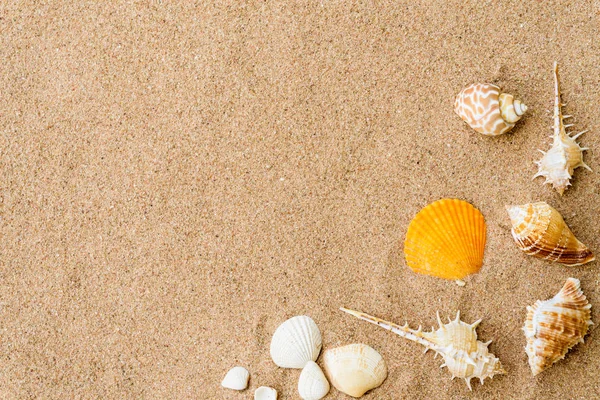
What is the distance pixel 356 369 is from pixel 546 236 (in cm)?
90

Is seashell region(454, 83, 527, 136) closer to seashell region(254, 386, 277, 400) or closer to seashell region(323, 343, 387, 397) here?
seashell region(323, 343, 387, 397)

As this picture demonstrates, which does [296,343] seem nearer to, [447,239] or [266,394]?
[266,394]

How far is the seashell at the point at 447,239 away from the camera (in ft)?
7.16

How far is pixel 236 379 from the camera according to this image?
87.3 inches

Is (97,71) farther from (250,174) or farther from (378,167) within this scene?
(378,167)

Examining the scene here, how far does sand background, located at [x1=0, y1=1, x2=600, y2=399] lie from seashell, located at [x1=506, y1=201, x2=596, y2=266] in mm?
82

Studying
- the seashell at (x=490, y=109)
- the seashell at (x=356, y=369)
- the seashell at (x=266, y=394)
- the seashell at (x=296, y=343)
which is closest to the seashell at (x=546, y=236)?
the seashell at (x=490, y=109)

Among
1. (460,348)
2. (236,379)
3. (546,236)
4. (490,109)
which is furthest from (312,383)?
(490,109)

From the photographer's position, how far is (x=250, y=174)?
7.54 ft

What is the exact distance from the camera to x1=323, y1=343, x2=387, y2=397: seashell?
2.17 m

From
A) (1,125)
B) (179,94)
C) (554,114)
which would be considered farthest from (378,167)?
(1,125)

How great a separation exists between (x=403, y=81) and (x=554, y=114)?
607 mm

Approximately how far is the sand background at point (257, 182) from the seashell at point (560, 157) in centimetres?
8

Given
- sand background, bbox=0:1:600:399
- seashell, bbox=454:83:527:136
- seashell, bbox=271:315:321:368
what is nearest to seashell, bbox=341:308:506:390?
sand background, bbox=0:1:600:399
